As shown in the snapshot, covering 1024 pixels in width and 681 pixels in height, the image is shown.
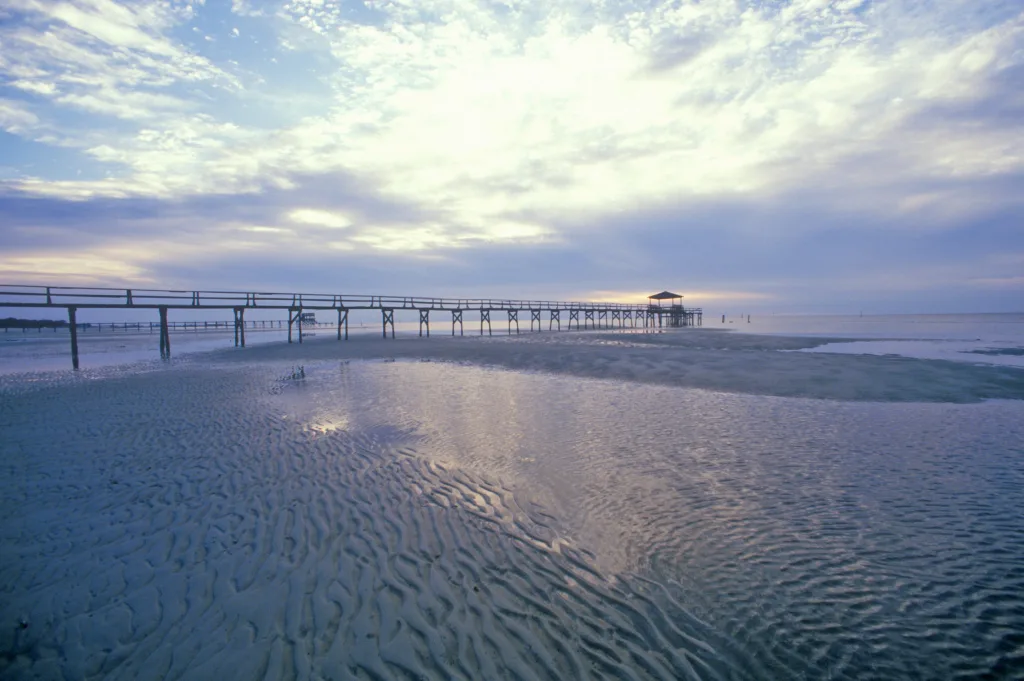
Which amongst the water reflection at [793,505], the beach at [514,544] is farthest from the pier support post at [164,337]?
the water reflection at [793,505]

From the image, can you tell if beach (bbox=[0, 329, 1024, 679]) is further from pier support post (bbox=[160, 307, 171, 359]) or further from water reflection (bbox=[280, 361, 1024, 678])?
pier support post (bbox=[160, 307, 171, 359])

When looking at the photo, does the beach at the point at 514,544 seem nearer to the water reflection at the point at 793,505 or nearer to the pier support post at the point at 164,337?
the water reflection at the point at 793,505

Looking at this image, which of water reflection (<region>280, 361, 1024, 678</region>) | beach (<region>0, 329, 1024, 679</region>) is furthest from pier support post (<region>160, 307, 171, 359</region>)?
water reflection (<region>280, 361, 1024, 678</region>)

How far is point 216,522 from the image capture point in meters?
5.65

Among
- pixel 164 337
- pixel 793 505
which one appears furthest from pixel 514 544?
pixel 164 337

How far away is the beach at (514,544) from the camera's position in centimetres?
348

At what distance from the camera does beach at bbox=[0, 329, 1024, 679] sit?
11.4 feet

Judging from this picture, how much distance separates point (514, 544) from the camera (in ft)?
16.9

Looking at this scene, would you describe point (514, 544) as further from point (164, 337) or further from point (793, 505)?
point (164, 337)

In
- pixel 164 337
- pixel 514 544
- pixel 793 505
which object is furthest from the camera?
pixel 164 337

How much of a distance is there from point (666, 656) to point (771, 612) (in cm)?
120

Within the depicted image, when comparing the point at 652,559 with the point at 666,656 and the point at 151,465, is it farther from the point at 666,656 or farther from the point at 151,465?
the point at 151,465

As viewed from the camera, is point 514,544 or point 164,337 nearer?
point 514,544

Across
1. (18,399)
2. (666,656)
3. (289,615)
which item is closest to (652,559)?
(666,656)
